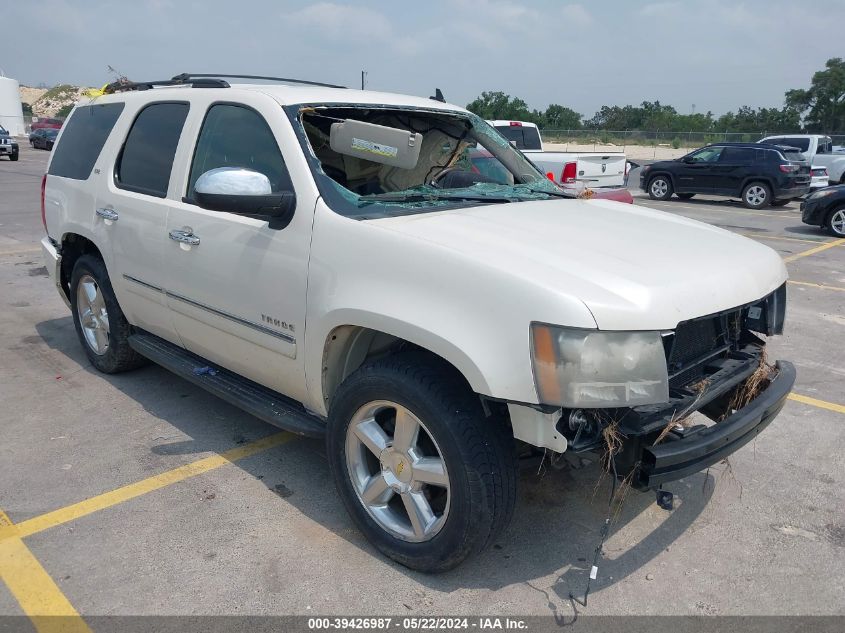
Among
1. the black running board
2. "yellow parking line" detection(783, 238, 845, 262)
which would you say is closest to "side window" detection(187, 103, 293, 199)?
the black running board

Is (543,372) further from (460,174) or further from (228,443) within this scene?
(228,443)

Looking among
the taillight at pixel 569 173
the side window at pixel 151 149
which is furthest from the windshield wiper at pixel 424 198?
the taillight at pixel 569 173

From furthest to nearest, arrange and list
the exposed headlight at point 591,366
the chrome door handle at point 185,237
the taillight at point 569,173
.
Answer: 1. the taillight at point 569,173
2. the chrome door handle at point 185,237
3. the exposed headlight at point 591,366

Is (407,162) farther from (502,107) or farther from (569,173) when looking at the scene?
(502,107)

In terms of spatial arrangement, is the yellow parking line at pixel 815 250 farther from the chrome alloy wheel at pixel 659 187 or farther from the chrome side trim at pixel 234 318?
the chrome side trim at pixel 234 318

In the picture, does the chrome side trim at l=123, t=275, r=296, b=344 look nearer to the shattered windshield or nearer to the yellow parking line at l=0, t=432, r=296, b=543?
the shattered windshield

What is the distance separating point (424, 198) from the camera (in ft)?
11.1

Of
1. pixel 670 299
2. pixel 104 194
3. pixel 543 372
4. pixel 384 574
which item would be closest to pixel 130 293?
pixel 104 194

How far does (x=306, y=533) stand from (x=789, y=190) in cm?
1707

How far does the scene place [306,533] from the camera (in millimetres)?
3164

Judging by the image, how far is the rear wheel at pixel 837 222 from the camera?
12.5 m

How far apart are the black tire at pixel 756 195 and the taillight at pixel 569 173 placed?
8019mm

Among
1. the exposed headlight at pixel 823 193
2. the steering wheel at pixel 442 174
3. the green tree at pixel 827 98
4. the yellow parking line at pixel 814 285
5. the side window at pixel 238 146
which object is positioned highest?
the green tree at pixel 827 98

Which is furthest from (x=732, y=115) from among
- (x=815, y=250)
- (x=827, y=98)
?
(x=815, y=250)
